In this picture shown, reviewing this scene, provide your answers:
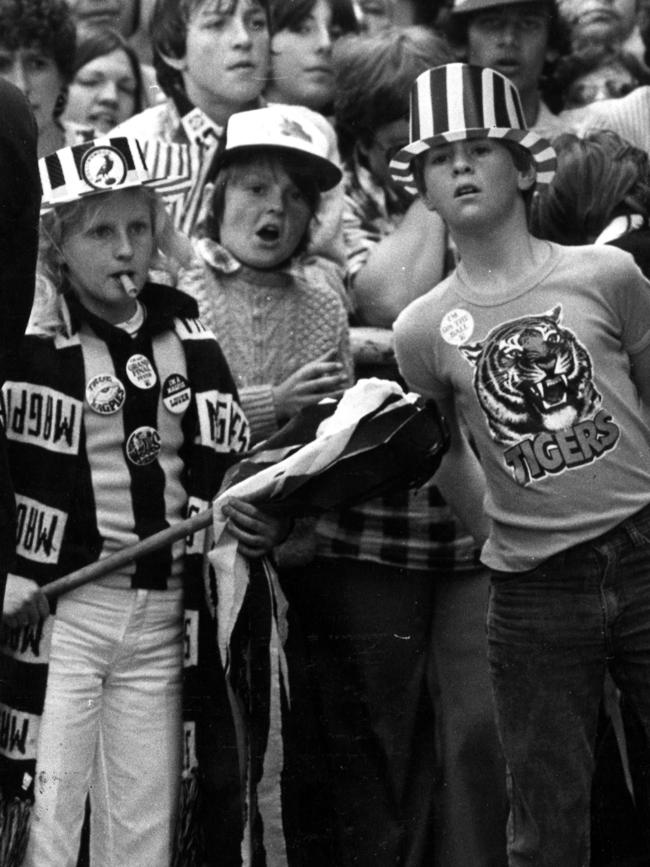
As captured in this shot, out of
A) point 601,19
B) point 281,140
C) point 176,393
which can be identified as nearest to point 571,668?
point 176,393

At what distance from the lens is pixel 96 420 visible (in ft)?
11.9

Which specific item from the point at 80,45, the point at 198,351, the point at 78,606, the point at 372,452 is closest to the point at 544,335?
the point at 372,452

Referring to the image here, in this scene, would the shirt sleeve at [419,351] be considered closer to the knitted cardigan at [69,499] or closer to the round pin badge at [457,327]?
the round pin badge at [457,327]

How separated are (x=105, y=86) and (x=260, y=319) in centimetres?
116

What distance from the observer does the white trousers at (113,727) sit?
3545 millimetres

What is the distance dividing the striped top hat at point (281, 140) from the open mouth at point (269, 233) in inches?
7.4

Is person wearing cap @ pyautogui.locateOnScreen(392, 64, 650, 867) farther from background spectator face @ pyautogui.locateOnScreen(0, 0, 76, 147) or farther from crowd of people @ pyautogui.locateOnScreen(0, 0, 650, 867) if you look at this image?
background spectator face @ pyautogui.locateOnScreen(0, 0, 76, 147)

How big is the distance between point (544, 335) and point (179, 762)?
1.24 meters

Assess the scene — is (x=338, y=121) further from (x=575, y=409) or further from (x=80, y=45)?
(x=575, y=409)

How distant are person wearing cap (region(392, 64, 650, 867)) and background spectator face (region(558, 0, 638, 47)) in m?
1.96

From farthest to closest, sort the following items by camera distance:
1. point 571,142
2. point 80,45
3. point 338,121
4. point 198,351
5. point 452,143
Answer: point 80,45, point 338,121, point 571,142, point 198,351, point 452,143

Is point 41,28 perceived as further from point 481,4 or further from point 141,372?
point 141,372

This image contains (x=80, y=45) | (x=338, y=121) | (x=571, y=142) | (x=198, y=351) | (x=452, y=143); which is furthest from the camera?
(x=80, y=45)

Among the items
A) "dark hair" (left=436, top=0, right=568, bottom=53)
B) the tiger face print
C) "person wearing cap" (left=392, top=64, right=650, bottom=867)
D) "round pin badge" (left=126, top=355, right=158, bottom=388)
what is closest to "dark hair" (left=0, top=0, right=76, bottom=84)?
"dark hair" (left=436, top=0, right=568, bottom=53)
